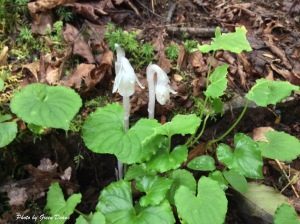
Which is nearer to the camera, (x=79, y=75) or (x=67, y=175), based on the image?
(x=67, y=175)

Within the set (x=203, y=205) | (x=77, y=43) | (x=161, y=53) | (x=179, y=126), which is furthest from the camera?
(x=161, y=53)

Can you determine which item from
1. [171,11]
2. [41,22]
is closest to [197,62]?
[171,11]

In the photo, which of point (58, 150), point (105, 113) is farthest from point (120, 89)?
point (58, 150)

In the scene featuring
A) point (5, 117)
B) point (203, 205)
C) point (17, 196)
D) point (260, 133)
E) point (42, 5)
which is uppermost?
point (42, 5)

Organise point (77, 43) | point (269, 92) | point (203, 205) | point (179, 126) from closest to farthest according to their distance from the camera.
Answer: point (203, 205)
point (179, 126)
point (269, 92)
point (77, 43)

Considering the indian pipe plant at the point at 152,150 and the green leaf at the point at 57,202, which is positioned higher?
the indian pipe plant at the point at 152,150

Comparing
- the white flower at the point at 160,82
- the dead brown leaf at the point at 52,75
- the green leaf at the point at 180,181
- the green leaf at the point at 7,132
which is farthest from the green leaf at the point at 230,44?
the green leaf at the point at 7,132

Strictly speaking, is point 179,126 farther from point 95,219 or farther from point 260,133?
point 260,133

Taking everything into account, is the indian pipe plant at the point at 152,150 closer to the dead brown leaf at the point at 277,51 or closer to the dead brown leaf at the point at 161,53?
the dead brown leaf at the point at 161,53
